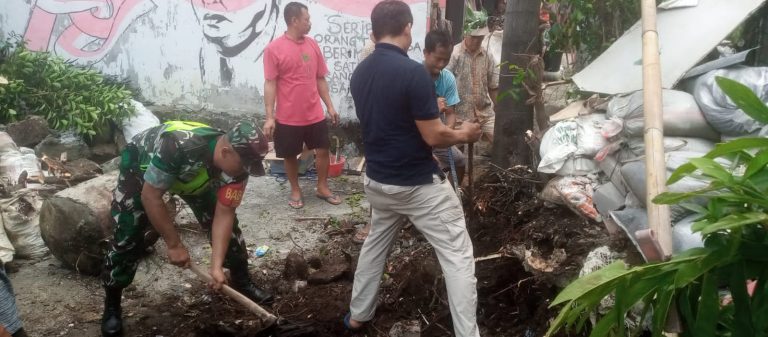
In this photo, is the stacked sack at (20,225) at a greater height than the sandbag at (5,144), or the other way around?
the sandbag at (5,144)

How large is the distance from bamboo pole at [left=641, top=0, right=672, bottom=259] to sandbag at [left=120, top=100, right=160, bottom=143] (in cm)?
567

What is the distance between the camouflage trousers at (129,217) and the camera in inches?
139

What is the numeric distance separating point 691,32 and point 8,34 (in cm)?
777

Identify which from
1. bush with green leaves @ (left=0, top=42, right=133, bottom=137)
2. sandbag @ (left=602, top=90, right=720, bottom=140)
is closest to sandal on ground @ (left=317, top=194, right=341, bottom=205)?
bush with green leaves @ (left=0, top=42, right=133, bottom=137)

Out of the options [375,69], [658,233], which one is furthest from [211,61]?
[658,233]

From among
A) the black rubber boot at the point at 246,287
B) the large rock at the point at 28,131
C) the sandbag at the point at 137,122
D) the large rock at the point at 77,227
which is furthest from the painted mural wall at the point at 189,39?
the black rubber boot at the point at 246,287

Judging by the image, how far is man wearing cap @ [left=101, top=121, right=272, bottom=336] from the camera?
10.5 ft

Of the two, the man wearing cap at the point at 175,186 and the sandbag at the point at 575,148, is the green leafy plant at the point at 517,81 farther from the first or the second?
the man wearing cap at the point at 175,186

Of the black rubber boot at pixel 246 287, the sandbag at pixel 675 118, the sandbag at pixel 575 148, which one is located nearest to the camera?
the sandbag at pixel 675 118

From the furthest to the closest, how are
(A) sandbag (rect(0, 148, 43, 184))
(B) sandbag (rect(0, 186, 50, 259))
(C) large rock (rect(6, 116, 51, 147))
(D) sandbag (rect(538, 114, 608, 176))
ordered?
(C) large rock (rect(6, 116, 51, 147)) → (A) sandbag (rect(0, 148, 43, 184)) → (B) sandbag (rect(0, 186, 50, 259)) → (D) sandbag (rect(538, 114, 608, 176))

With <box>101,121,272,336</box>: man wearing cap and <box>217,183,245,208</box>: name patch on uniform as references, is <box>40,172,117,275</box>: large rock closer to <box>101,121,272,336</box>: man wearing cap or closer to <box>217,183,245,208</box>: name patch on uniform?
<box>101,121,272,336</box>: man wearing cap

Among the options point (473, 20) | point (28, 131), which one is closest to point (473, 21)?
point (473, 20)

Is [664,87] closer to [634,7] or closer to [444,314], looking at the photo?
[634,7]

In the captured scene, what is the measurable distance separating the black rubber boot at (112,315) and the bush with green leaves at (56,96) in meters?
3.65
